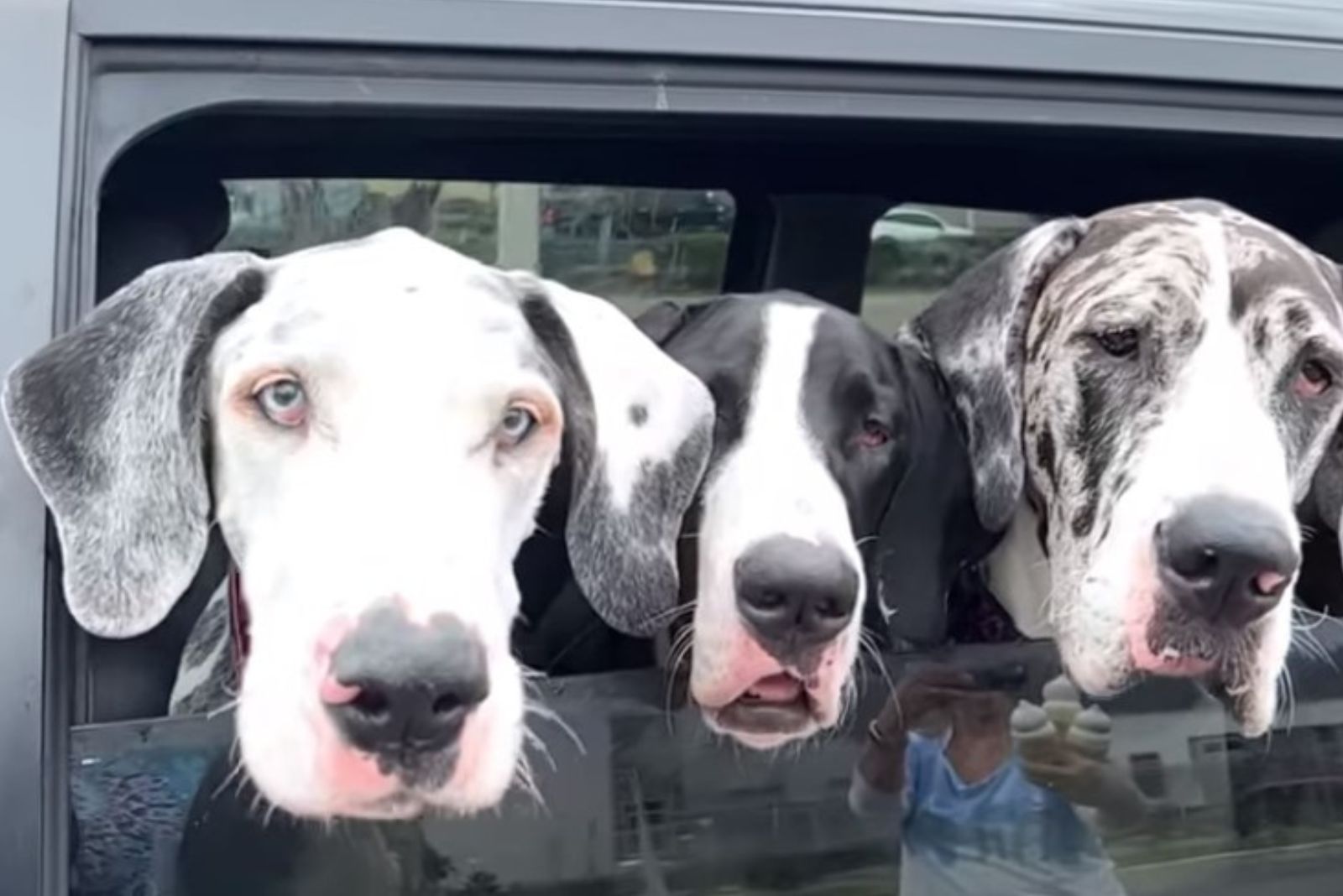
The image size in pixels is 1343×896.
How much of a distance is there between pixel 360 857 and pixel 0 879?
1.11 feet

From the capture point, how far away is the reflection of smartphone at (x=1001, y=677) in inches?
87.3

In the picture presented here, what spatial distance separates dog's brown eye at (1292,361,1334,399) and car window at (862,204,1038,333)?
1.29 m

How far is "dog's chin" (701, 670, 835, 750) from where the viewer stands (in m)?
2.17

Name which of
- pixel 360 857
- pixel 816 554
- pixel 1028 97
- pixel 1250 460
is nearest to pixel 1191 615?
pixel 1250 460

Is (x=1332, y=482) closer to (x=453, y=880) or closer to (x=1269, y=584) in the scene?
(x=1269, y=584)

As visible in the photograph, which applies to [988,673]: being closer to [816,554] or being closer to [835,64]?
[816,554]

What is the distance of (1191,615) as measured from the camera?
2.32 metres

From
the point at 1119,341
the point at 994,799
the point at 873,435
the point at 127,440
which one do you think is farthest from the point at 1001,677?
the point at 127,440

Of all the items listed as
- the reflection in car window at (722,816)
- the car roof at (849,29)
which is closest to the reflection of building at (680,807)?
the reflection in car window at (722,816)

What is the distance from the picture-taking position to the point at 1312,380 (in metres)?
2.60

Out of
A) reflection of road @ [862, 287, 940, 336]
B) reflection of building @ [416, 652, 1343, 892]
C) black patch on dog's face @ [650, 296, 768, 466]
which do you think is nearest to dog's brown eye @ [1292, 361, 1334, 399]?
reflection of building @ [416, 652, 1343, 892]

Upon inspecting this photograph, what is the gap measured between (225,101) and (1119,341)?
120 centimetres

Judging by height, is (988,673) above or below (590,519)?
below

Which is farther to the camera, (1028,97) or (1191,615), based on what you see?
(1028,97)
